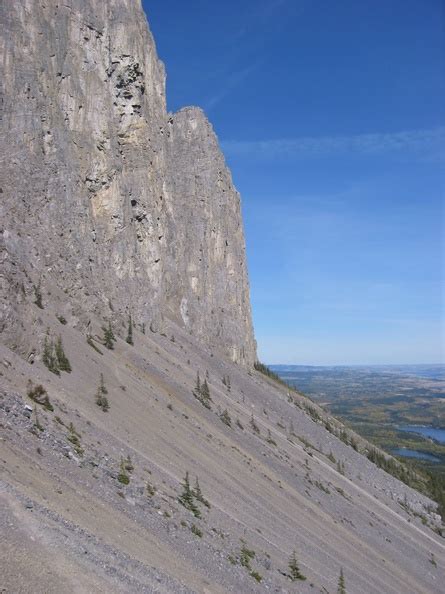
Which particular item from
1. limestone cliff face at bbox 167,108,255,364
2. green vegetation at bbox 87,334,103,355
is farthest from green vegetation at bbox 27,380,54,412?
limestone cliff face at bbox 167,108,255,364

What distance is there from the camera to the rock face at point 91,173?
1880 inches

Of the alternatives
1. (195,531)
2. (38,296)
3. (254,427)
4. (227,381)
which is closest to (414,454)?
(227,381)

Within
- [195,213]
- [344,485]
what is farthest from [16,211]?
[195,213]

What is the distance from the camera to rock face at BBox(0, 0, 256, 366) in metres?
47.8

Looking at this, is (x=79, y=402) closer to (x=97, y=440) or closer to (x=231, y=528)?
(x=97, y=440)

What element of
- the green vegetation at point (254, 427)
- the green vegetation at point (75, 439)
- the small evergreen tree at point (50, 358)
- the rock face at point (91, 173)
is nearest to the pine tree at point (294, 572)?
the green vegetation at point (75, 439)

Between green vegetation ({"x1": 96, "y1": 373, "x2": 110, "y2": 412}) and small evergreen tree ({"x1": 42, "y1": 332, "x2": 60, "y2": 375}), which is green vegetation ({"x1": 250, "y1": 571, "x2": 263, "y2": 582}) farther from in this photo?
small evergreen tree ({"x1": 42, "y1": 332, "x2": 60, "y2": 375})

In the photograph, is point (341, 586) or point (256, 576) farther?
point (341, 586)

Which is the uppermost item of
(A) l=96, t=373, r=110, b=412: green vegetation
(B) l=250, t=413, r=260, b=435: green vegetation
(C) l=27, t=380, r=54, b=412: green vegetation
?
(C) l=27, t=380, r=54, b=412: green vegetation

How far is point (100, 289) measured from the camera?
5825 cm

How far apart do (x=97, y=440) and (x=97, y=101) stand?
168 feet

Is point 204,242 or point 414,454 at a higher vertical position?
point 204,242

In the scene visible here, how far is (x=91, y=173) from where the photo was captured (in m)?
62.4

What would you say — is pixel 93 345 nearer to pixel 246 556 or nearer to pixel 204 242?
pixel 246 556
